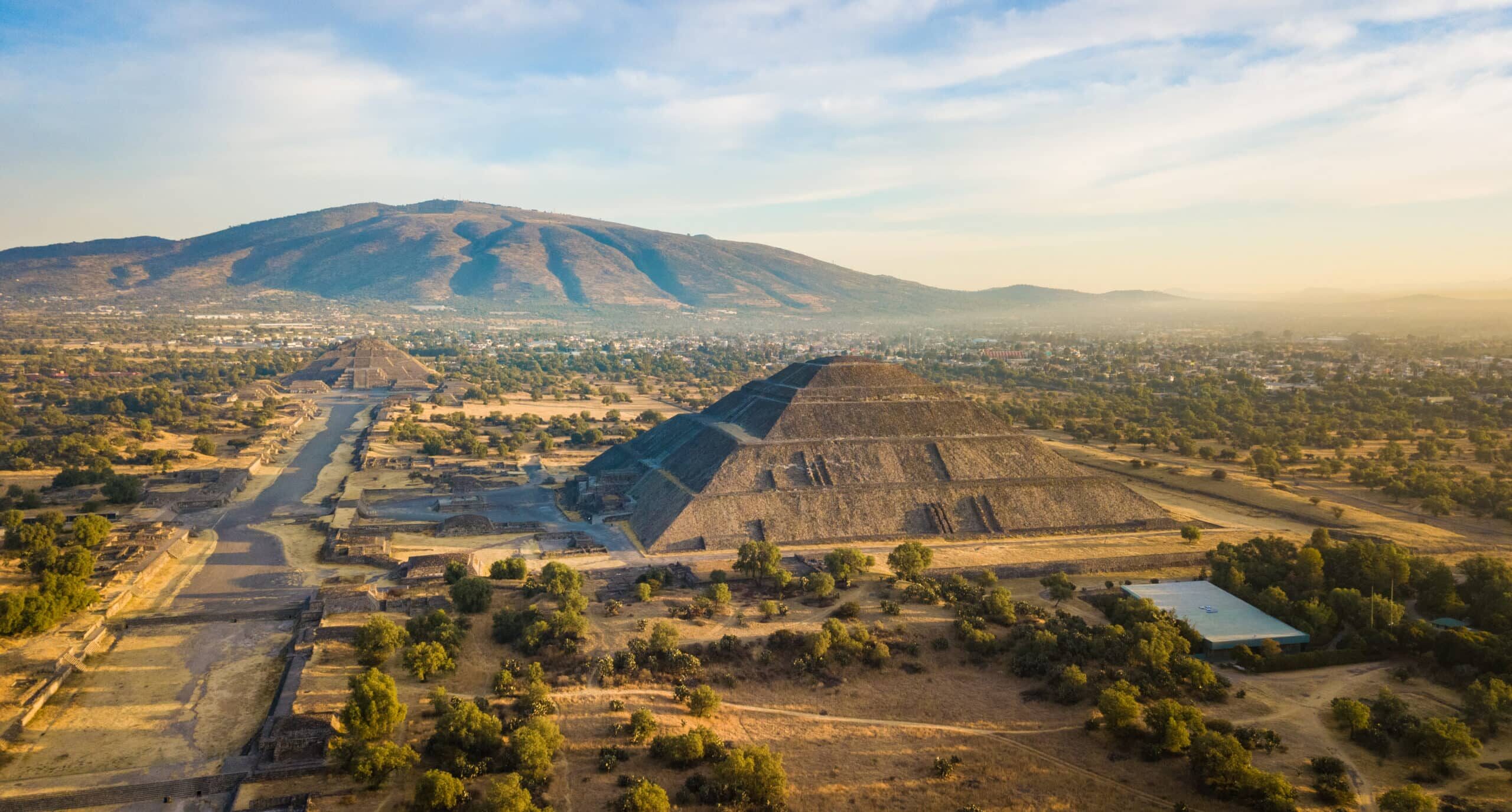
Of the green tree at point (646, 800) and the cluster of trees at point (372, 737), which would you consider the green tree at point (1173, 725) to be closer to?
the green tree at point (646, 800)

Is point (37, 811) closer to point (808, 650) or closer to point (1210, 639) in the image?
point (808, 650)

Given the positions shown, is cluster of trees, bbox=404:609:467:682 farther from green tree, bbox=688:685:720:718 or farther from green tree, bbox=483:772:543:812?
green tree, bbox=688:685:720:718

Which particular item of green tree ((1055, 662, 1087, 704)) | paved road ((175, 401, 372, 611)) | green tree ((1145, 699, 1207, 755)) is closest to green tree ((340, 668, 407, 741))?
paved road ((175, 401, 372, 611))

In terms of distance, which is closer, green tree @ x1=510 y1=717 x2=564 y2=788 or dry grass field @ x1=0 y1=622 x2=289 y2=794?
green tree @ x1=510 y1=717 x2=564 y2=788

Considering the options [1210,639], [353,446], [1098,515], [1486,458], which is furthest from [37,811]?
[1486,458]

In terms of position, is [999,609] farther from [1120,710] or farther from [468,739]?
[468,739]

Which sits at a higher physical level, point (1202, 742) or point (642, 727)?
point (1202, 742)

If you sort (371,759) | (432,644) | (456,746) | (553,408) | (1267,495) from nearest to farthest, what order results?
(371,759) → (456,746) → (432,644) → (1267,495) → (553,408)

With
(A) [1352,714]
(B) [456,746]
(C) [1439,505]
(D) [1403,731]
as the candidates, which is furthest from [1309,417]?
Answer: (B) [456,746]
